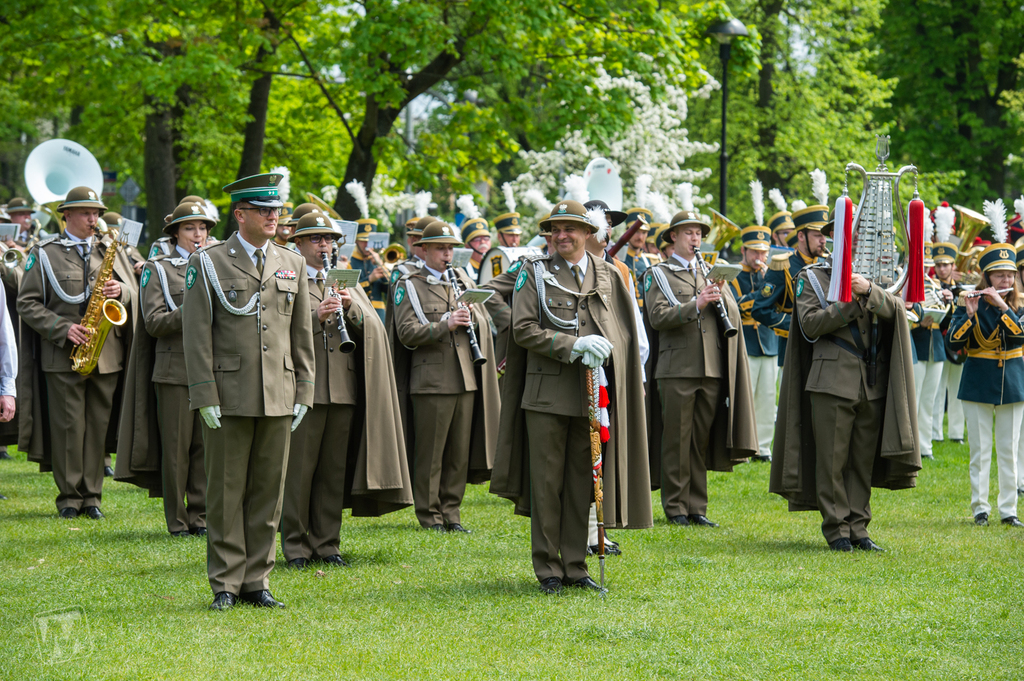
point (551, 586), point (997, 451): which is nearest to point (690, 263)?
point (997, 451)

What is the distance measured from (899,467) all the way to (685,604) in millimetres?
2549

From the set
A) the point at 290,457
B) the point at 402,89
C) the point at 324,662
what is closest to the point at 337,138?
the point at 402,89

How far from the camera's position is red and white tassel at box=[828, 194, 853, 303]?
789cm

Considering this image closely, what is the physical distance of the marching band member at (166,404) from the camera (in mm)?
8508

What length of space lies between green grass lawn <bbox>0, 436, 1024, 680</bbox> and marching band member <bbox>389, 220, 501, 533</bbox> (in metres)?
0.35

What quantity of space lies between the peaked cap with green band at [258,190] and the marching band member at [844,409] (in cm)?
392

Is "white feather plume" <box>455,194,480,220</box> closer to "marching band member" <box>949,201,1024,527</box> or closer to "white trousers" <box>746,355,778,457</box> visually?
"white trousers" <box>746,355,778,457</box>

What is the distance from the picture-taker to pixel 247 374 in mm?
6246

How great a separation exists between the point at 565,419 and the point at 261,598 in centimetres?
199

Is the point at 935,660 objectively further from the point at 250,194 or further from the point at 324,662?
the point at 250,194

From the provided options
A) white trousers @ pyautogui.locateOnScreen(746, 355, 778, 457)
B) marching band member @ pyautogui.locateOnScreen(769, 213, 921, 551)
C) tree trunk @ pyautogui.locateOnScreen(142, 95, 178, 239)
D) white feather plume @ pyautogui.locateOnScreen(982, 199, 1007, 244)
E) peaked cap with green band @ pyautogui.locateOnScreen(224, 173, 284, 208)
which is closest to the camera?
peaked cap with green band @ pyautogui.locateOnScreen(224, 173, 284, 208)

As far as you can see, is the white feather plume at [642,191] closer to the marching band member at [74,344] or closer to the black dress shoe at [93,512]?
the marching band member at [74,344]

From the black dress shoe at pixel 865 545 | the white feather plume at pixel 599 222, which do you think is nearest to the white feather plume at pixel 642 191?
the white feather plume at pixel 599 222

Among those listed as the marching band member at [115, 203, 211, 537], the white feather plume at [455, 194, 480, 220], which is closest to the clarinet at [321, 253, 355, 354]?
the marching band member at [115, 203, 211, 537]
